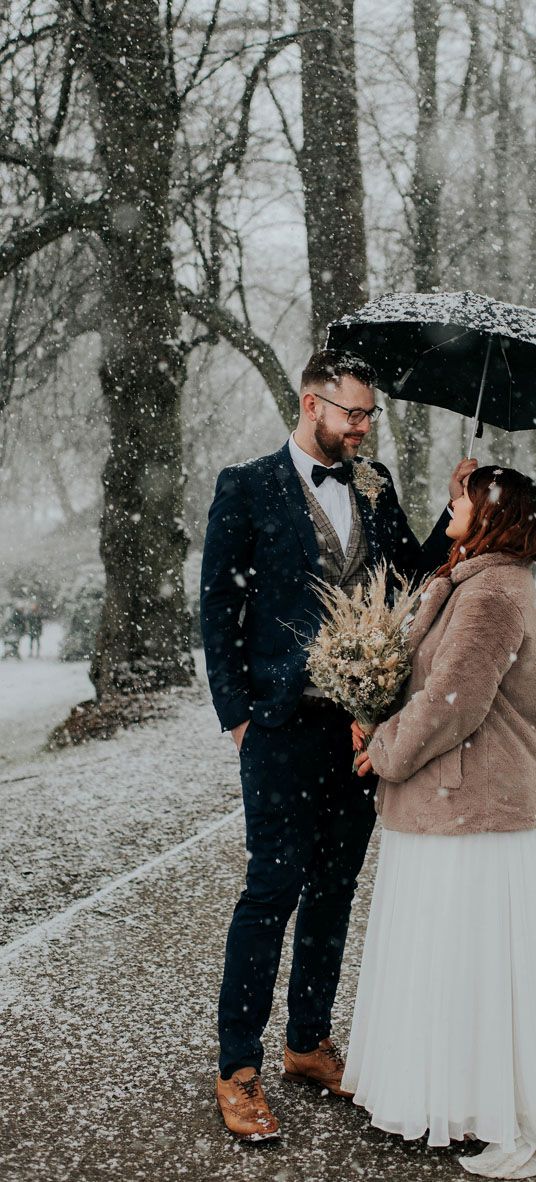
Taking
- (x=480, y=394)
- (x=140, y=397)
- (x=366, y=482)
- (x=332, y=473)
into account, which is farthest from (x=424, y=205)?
(x=332, y=473)

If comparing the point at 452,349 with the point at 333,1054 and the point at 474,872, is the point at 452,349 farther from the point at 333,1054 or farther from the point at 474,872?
the point at 333,1054

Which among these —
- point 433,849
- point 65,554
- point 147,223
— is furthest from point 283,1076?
point 65,554

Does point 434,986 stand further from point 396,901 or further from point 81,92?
point 81,92

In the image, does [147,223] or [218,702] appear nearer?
[218,702]

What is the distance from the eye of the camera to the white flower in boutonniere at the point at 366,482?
Result: 11.6 feet

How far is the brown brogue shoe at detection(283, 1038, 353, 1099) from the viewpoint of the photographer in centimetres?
340

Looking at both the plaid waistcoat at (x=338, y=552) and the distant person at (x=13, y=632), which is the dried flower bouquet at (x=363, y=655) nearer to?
the plaid waistcoat at (x=338, y=552)

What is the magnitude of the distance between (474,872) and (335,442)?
1345 mm

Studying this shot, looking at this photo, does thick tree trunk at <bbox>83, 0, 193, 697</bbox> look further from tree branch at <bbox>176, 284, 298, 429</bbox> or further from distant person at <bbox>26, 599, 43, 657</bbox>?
distant person at <bbox>26, 599, 43, 657</bbox>

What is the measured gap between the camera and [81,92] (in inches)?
405

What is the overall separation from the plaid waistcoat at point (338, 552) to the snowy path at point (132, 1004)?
5.20ft

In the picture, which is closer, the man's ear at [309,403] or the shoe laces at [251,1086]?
the shoe laces at [251,1086]

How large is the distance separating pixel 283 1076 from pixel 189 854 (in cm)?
249

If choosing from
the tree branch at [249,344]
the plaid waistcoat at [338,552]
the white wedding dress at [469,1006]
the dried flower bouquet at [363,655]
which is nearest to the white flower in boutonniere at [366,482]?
the plaid waistcoat at [338,552]
